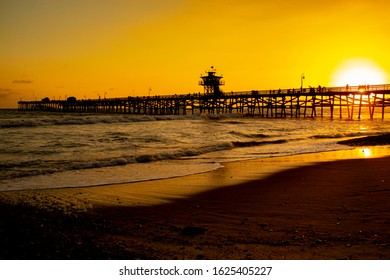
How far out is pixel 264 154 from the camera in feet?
57.0

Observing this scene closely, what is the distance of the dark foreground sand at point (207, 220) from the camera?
5000 mm

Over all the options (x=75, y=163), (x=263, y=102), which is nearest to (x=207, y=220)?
(x=75, y=163)

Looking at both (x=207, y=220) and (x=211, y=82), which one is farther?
(x=211, y=82)

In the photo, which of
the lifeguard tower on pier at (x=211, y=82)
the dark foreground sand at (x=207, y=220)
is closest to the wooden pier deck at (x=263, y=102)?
the lifeguard tower on pier at (x=211, y=82)

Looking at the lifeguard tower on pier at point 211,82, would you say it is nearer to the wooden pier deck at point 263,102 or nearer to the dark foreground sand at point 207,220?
the wooden pier deck at point 263,102

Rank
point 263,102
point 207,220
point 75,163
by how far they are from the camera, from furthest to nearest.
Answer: point 263,102 < point 75,163 < point 207,220

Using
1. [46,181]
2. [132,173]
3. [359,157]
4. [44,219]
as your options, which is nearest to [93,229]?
[44,219]

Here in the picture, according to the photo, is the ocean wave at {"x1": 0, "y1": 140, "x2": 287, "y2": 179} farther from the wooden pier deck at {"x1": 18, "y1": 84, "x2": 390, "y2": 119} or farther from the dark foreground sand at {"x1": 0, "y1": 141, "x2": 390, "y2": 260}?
the wooden pier deck at {"x1": 18, "y1": 84, "x2": 390, "y2": 119}

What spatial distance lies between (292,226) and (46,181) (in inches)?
267

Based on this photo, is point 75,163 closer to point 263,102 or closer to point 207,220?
point 207,220

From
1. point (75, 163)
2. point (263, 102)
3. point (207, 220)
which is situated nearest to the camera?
point (207, 220)

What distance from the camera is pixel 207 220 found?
666 cm

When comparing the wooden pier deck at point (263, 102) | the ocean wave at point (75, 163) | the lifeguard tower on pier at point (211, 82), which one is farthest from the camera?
the lifeguard tower on pier at point (211, 82)

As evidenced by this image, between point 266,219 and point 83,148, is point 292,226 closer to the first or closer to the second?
point 266,219
